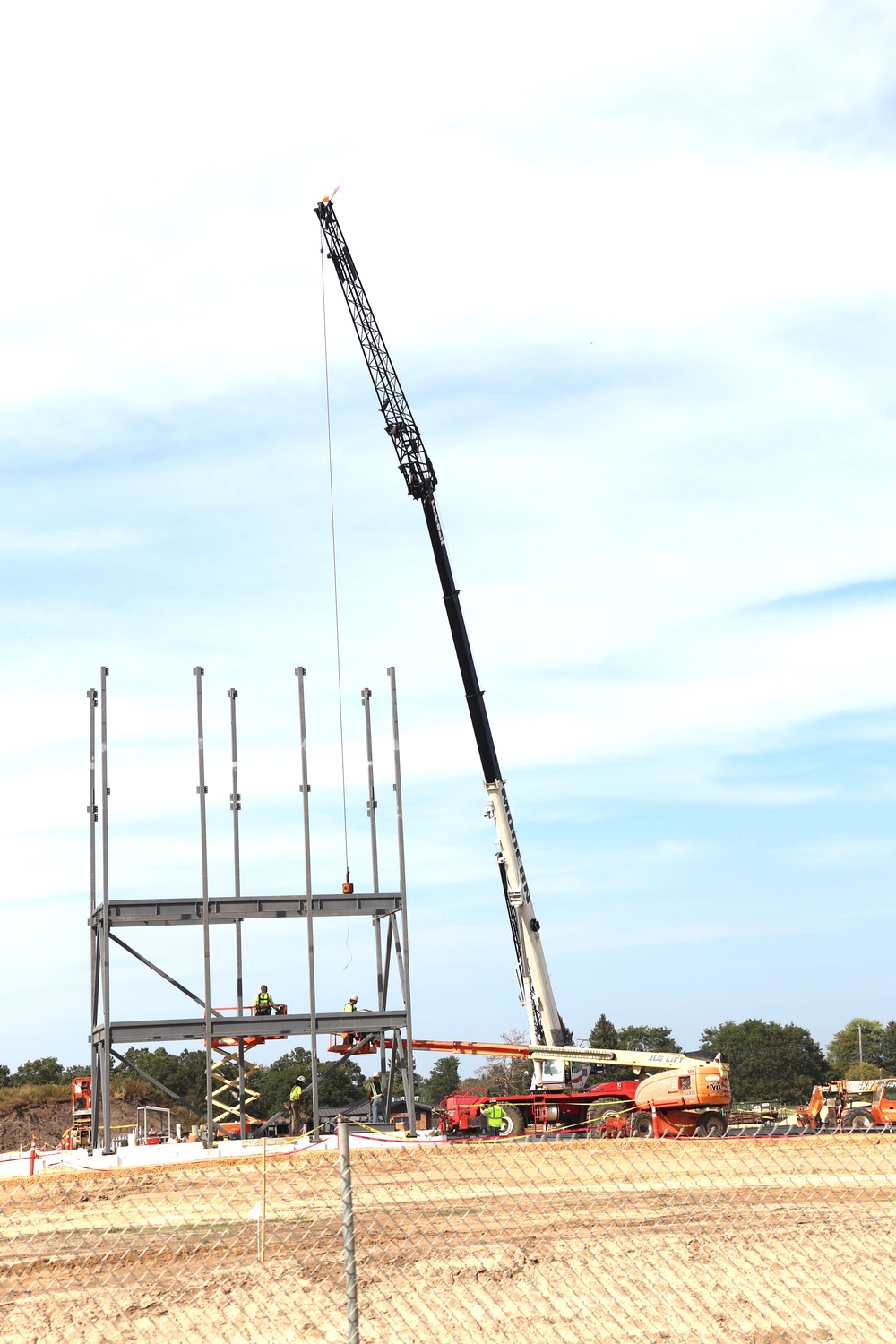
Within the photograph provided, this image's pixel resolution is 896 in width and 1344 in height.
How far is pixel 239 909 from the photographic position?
3189 centimetres

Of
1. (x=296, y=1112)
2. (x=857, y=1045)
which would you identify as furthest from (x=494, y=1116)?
(x=857, y=1045)

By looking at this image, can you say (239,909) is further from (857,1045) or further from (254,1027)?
(857,1045)

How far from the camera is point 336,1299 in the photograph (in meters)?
10.2

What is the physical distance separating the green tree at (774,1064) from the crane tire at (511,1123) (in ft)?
178

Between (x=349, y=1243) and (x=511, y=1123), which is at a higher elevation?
(x=349, y=1243)

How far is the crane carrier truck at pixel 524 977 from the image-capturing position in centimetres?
3188

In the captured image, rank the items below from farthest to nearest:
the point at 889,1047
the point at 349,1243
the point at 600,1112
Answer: the point at 889,1047 < the point at 600,1112 < the point at 349,1243

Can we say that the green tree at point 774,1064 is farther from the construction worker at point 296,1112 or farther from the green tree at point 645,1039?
the construction worker at point 296,1112

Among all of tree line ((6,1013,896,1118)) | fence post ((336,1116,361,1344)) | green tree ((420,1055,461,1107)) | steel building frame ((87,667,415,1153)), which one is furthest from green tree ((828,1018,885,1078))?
fence post ((336,1116,361,1344))

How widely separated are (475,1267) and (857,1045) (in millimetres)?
97686

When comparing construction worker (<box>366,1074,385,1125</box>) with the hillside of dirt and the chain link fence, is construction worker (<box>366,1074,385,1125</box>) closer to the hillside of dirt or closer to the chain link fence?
the hillside of dirt

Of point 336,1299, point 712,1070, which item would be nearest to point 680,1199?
point 336,1299

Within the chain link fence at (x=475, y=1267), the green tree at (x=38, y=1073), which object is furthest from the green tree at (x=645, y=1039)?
the chain link fence at (x=475, y=1267)

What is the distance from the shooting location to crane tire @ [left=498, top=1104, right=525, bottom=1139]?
32.4m
